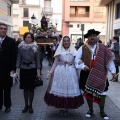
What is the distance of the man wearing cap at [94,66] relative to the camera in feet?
16.7

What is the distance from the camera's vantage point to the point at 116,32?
22.4 m

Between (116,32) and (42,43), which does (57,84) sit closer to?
(42,43)

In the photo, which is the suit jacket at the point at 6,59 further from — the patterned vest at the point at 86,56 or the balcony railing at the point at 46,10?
the balcony railing at the point at 46,10

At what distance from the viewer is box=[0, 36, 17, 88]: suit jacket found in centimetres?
529

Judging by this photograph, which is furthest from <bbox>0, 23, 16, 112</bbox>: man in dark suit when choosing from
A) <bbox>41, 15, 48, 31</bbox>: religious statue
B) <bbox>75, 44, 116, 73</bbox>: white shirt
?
<bbox>41, 15, 48, 31</bbox>: religious statue

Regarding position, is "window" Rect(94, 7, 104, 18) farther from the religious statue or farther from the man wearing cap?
the man wearing cap

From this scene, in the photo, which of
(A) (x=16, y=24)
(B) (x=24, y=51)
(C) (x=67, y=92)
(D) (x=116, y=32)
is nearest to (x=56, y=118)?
(C) (x=67, y=92)

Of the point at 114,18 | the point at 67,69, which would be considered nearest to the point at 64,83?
the point at 67,69

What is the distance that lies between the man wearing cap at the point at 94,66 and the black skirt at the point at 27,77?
39.0 inches

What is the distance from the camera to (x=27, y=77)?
5434 millimetres

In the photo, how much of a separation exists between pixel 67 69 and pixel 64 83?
296 mm

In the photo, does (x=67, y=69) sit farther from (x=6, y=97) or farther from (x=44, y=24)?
(x=44, y=24)

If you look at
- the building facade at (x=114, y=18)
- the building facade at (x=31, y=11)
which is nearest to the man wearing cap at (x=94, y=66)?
the building facade at (x=114, y=18)

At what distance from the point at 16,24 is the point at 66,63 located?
38902 millimetres
